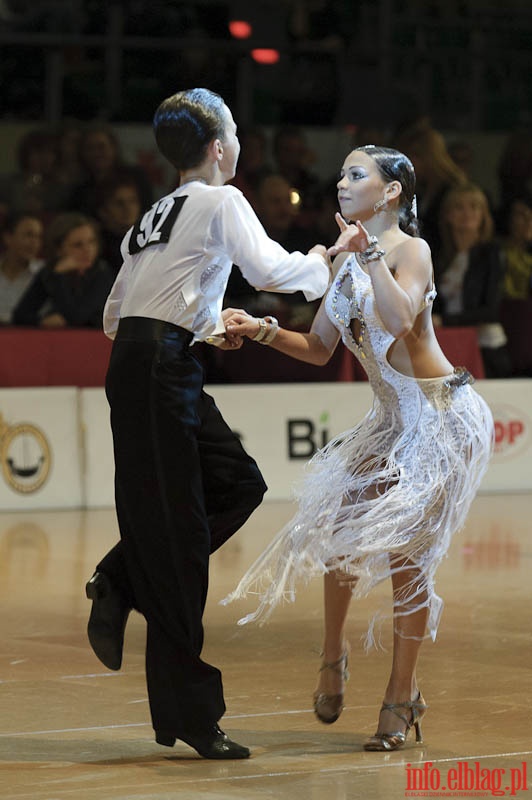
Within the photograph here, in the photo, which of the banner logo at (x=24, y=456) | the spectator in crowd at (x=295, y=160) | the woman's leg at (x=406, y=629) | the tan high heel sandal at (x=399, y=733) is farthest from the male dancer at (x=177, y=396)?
the spectator in crowd at (x=295, y=160)

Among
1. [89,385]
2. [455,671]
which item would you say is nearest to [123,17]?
[89,385]

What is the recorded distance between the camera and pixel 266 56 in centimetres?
1242

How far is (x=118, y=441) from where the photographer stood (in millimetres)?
4184

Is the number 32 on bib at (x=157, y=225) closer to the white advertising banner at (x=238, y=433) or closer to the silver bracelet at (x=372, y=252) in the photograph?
the silver bracelet at (x=372, y=252)

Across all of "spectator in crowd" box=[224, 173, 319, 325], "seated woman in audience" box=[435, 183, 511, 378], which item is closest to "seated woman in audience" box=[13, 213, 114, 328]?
"spectator in crowd" box=[224, 173, 319, 325]

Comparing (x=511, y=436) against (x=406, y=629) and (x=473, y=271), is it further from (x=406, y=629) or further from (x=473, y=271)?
(x=406, y=629)

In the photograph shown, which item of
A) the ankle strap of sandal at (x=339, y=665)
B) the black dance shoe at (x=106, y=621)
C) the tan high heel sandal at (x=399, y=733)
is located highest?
the black dance shoe at (x=106, y=621)

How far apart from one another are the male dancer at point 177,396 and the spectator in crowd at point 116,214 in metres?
6.17

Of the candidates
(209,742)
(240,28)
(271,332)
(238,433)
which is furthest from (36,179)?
(209,742)

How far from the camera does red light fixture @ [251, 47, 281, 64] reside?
12391 millimetres

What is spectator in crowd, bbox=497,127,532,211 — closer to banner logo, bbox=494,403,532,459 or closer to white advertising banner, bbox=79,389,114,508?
banner logo, bbox=494,403,532,459

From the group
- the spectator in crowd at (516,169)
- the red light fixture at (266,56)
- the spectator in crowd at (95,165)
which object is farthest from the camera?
the red light fixture at (266,56)

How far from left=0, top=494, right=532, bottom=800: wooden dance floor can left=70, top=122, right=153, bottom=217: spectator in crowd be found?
3.90 m

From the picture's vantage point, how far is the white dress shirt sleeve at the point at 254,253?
13.2 ft
